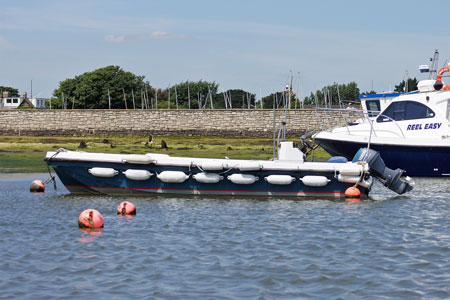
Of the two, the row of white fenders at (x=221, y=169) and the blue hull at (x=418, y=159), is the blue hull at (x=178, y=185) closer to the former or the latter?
the row of white fenders at (x=221, y=169)

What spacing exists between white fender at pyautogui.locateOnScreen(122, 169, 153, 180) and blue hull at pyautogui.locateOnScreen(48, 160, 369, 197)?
0.32 feet

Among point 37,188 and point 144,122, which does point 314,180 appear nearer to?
point 37,188

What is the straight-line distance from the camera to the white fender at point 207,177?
16.5 m

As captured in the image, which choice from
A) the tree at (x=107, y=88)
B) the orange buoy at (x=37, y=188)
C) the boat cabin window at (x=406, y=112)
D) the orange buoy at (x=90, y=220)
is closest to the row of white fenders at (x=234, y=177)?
the orange buoy at (x=37, y=188)

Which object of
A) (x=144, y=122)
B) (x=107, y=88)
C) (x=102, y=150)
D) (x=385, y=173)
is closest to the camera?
(x=385, y=173)

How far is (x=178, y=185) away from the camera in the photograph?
16.6m

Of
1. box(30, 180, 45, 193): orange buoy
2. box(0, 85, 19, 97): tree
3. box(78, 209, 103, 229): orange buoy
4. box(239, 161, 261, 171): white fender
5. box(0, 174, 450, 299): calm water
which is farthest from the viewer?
box(0, 85, 19, 97): tree

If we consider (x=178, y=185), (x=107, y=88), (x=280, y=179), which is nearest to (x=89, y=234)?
(x=178, y=185)

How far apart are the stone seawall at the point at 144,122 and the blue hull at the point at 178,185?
3061 centimetres

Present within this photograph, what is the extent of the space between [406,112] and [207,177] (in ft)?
30.2

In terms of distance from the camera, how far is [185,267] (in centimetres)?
996

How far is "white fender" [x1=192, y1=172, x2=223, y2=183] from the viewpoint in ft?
54.0

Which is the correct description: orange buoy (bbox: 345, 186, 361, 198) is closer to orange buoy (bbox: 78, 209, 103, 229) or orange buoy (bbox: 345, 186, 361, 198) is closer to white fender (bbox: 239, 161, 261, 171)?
white fender (bbox: 239, 161, 261, 171)

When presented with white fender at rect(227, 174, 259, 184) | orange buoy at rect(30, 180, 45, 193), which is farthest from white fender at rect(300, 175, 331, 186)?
orange buoy at rect(30, 180, 45, 193)
